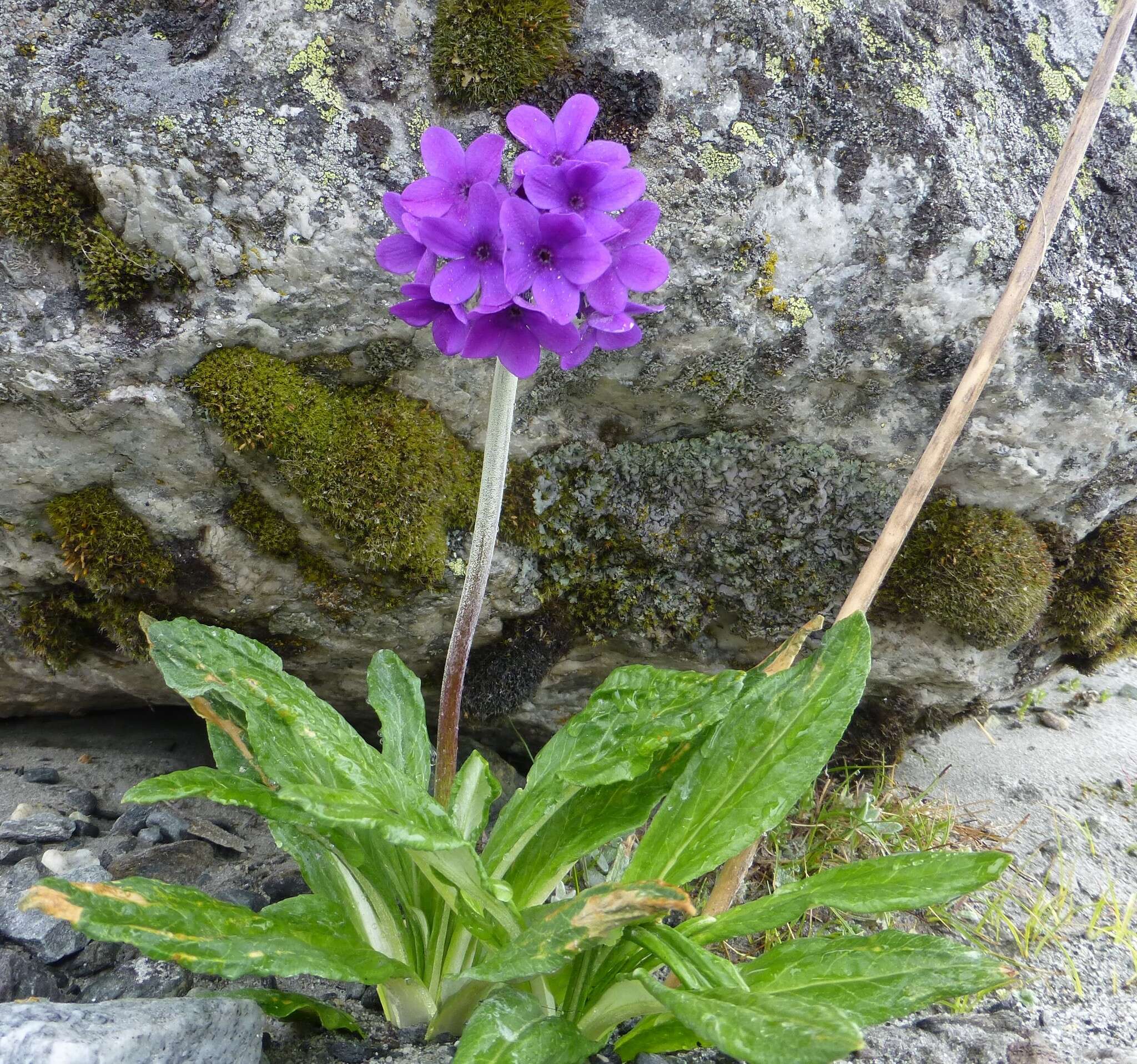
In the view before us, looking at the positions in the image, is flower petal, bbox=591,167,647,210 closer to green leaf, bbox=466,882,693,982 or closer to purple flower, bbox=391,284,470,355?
purple flower, bbox=391,284,470,355

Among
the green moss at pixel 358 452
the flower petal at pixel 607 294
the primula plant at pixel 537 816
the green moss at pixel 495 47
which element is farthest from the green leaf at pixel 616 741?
the green moss at pixel 495 47

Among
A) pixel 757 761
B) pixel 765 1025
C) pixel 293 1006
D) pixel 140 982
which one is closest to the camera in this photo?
pixel 765 1025

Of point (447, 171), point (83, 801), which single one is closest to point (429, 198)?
point (447, 171)

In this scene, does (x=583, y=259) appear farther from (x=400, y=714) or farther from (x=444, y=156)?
(x=400, y=714)

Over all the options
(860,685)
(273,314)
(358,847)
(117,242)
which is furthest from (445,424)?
(860,685)

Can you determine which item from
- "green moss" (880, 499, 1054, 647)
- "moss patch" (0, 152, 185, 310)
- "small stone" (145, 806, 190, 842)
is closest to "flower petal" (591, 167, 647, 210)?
"moss patch" (0, 152, 185, 310)

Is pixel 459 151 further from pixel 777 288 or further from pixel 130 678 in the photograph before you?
pixel 130 678

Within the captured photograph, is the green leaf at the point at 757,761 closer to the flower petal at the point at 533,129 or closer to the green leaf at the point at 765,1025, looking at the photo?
the green leaf at the point at 765,1025
